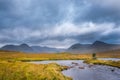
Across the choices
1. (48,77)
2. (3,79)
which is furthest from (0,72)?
(48,77)

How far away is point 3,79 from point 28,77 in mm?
3619

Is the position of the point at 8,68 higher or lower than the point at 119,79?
higher

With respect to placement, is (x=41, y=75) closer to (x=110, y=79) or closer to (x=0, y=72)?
(x=0, y=72)

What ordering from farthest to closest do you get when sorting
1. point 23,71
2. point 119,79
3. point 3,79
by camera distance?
point 119,79, point 23,71, point 3,79

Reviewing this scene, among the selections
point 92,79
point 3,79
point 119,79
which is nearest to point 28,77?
point 3,79

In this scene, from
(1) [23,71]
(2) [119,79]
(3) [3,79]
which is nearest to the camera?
(3) [3,79]

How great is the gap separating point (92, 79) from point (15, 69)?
74.1 feet

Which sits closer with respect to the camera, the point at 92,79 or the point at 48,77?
the point at 48,77

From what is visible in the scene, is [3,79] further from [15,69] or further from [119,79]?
[119,79]

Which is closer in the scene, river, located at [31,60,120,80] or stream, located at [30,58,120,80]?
river, located at [31,60,120,80]

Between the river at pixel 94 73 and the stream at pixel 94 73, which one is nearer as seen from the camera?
the river at pixel 94 73

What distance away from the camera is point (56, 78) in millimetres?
35125

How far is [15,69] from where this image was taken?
3394 centimetres

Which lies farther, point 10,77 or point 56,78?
point 56,78
